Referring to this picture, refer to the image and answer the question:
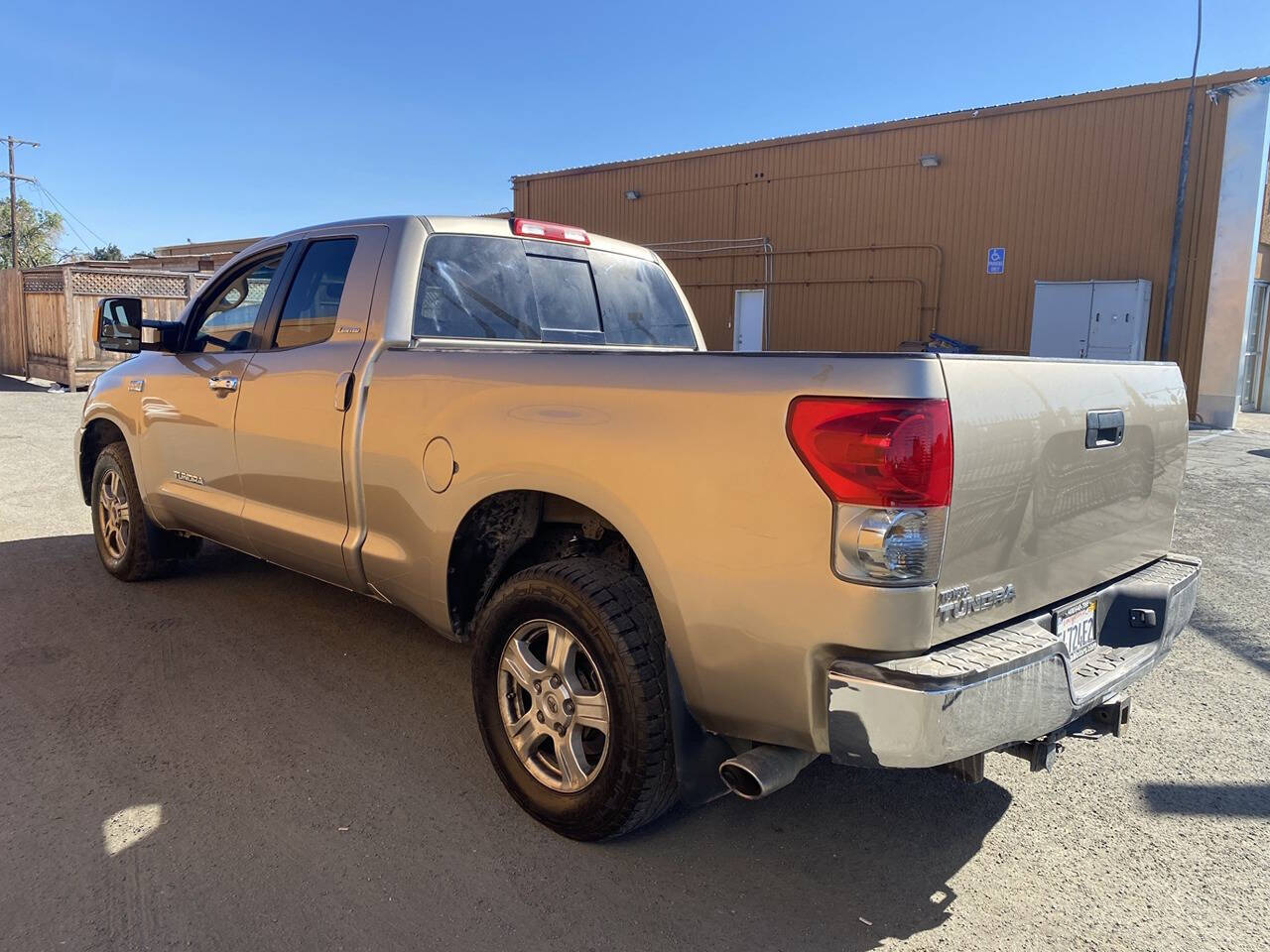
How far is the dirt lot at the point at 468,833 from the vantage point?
2.52m

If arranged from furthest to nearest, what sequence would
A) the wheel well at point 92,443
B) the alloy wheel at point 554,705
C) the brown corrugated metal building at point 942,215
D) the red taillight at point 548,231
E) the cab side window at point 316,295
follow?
the brown corrugated metal building at point 942,215 < the wheel well at point 92,443 < the red taillight at point 548,231 < the cab side window at point 316,295 < the alloy wheel at point 554,705

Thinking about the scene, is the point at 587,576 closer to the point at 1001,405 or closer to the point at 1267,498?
the point at 1001,405

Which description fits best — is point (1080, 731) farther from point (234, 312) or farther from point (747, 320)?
point (747, 320)

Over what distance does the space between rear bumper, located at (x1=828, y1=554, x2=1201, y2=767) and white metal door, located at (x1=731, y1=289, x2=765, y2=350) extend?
64.8ft

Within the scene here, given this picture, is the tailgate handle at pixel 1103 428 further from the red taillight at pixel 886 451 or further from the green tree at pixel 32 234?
the green tree at pixel 32 234

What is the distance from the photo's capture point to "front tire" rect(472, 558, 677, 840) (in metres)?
2.65

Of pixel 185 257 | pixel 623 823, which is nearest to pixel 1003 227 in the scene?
pixel 623 823

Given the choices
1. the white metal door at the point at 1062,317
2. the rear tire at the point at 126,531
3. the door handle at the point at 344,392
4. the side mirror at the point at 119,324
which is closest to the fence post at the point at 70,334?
the rear tire at the point at 126,531

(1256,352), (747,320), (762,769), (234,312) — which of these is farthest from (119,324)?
(1256,352)

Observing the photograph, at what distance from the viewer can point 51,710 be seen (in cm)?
377

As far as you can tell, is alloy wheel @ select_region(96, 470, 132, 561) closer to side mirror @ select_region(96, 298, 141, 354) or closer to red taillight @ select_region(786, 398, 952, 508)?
side mirror @ select_region(96, 298, 141, 354)

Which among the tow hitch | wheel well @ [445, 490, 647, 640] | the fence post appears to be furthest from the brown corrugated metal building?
wheel well @ [445, 490, 647, 640]

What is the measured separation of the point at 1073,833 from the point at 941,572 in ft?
4.54

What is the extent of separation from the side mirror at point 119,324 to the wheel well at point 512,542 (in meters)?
2.57
